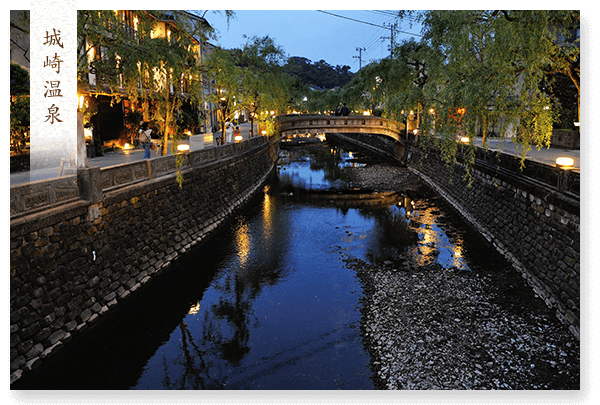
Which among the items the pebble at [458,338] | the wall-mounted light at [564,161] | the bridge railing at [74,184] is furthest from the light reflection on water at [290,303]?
the wall-mounted light at [564,161]

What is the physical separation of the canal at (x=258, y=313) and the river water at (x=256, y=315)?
39 millimetres

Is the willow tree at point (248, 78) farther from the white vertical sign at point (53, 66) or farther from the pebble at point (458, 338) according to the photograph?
the pebble at point (458, 338)

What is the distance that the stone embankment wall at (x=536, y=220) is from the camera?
12555 mm

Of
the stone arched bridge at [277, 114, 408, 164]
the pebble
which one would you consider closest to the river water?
the pebble

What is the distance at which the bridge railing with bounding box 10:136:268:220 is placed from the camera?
10.2m

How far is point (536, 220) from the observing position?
1570 centimetres

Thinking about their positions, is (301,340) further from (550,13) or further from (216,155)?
(216,155)

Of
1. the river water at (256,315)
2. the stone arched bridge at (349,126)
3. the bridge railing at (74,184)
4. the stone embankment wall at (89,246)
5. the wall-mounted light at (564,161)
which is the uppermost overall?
the stone arched bridge at (349,126)

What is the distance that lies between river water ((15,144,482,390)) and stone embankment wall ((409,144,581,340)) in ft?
7.54

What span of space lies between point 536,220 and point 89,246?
55.2ft

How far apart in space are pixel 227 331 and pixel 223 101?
24.9 metres
